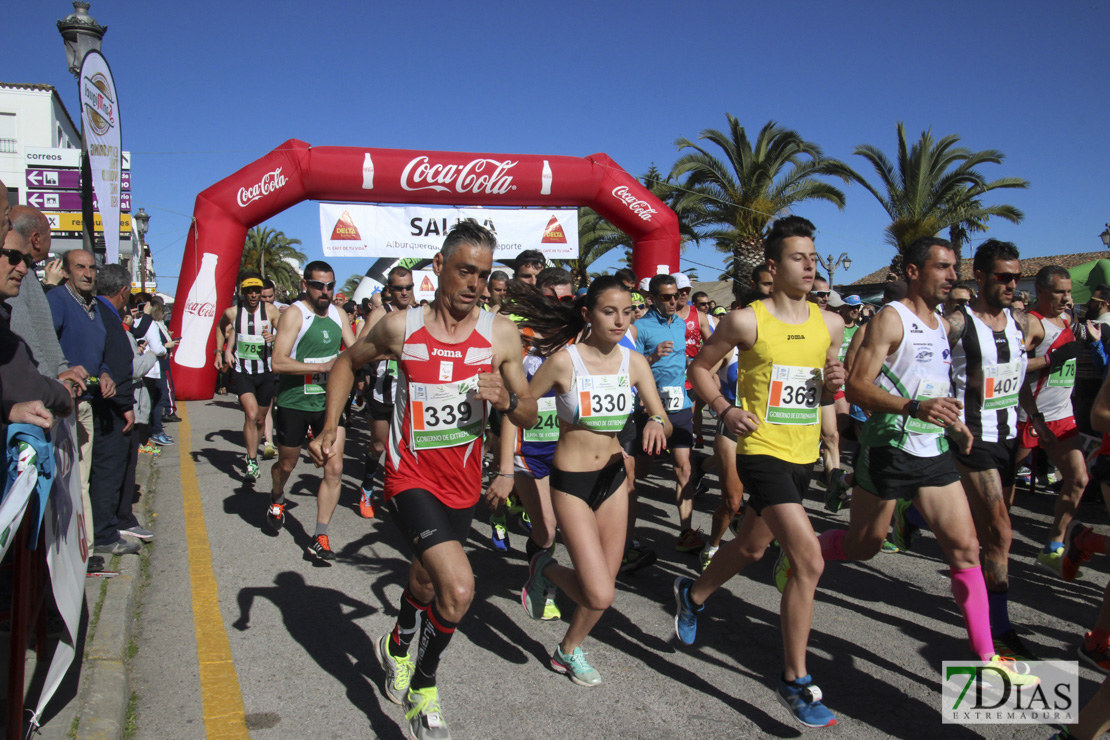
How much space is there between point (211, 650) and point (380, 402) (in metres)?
3.32

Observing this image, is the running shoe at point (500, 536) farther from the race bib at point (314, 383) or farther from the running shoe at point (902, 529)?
the running shoe at point (902, 529)

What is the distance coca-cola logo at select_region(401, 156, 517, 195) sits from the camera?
38.5 ft

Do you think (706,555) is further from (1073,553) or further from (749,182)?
(749,182)

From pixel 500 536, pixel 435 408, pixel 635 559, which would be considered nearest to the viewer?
pixel 435 408

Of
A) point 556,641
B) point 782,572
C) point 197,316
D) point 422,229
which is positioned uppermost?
point 422,229

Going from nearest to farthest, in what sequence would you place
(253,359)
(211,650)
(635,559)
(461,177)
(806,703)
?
1. (806,703)
2. (211,650)
3. (635,559)
4. (253,359)
5. (461,177)

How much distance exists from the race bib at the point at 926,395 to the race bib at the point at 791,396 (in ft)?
1.48

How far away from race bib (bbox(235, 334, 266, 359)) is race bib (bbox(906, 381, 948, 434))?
6.97 meters

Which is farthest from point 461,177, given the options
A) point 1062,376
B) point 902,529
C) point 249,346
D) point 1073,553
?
point 1073,553

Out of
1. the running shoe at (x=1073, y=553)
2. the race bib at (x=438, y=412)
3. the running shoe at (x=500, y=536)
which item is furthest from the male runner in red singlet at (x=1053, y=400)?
the race bib at (x=438, y=412)

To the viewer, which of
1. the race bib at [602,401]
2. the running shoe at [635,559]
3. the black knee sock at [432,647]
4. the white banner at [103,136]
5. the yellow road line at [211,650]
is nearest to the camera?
the black knee sock at [432,647]

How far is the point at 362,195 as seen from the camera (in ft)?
38.6

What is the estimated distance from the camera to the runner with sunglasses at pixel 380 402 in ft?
23.0

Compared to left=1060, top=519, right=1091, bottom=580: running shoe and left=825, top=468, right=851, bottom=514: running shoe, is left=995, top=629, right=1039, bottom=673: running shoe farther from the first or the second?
left=825, top=468, right=851, bottom=514: running shoe
